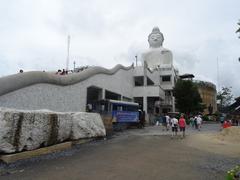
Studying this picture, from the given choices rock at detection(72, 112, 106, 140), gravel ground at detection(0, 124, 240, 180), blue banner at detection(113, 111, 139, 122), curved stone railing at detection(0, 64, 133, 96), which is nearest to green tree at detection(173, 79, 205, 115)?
blue banner at detection(113, 111, 139, 122)

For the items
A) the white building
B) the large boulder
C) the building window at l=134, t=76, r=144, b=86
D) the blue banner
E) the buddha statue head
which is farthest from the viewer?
the buddha statue head

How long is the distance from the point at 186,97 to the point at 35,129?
36.5 meters

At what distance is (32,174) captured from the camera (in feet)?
26.2

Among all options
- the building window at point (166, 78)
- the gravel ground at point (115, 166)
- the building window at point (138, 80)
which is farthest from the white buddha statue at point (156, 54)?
the gravel ground at point (115, 166)

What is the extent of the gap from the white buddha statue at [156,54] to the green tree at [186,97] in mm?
7522

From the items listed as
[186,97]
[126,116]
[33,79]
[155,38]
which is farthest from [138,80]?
[33,79]

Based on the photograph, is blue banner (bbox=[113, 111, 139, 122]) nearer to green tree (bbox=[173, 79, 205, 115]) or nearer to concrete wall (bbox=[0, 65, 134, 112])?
concrete wall (bbox=[0, 65, 134, 112])

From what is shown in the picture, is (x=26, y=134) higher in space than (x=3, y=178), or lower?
higher

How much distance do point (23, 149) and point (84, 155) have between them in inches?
101

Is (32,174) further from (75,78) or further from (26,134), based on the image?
(75,78)

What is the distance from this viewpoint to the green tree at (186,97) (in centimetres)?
4438

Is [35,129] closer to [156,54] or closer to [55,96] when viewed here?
[55,96]

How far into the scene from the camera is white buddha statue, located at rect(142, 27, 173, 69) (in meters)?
52.8

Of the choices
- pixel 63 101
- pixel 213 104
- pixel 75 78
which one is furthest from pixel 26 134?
pixel 213 104
